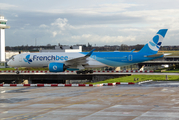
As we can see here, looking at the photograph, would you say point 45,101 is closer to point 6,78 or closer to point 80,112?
point 80,112

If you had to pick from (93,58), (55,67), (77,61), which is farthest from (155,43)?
(55,67)

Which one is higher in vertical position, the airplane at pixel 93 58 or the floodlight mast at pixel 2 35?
the floodlight mast at pixel 2 35

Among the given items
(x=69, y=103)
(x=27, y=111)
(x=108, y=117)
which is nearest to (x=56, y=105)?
(x=69, y=103)

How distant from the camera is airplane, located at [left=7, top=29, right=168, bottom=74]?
48.9 metres

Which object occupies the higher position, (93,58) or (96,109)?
(93,58)

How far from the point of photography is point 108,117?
16.2 m

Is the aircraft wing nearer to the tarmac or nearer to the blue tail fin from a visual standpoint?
the blue tail fin

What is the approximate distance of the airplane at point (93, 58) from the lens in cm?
4894

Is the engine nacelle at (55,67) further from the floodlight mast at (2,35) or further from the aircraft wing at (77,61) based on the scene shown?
the floodlight mast at (2,35)

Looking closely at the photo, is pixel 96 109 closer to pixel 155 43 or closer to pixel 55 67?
pixel 55 67

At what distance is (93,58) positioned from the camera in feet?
163

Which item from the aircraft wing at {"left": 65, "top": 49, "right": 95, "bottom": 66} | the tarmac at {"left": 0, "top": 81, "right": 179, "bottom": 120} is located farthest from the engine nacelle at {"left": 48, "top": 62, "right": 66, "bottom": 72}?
the tarmac at {"left": 0, "top": 81, "right": 179, "bottom": 120}

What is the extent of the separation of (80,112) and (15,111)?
4.62 m

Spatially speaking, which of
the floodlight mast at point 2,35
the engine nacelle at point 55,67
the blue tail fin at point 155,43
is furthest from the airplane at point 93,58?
the floodlight mast at point 2,35
